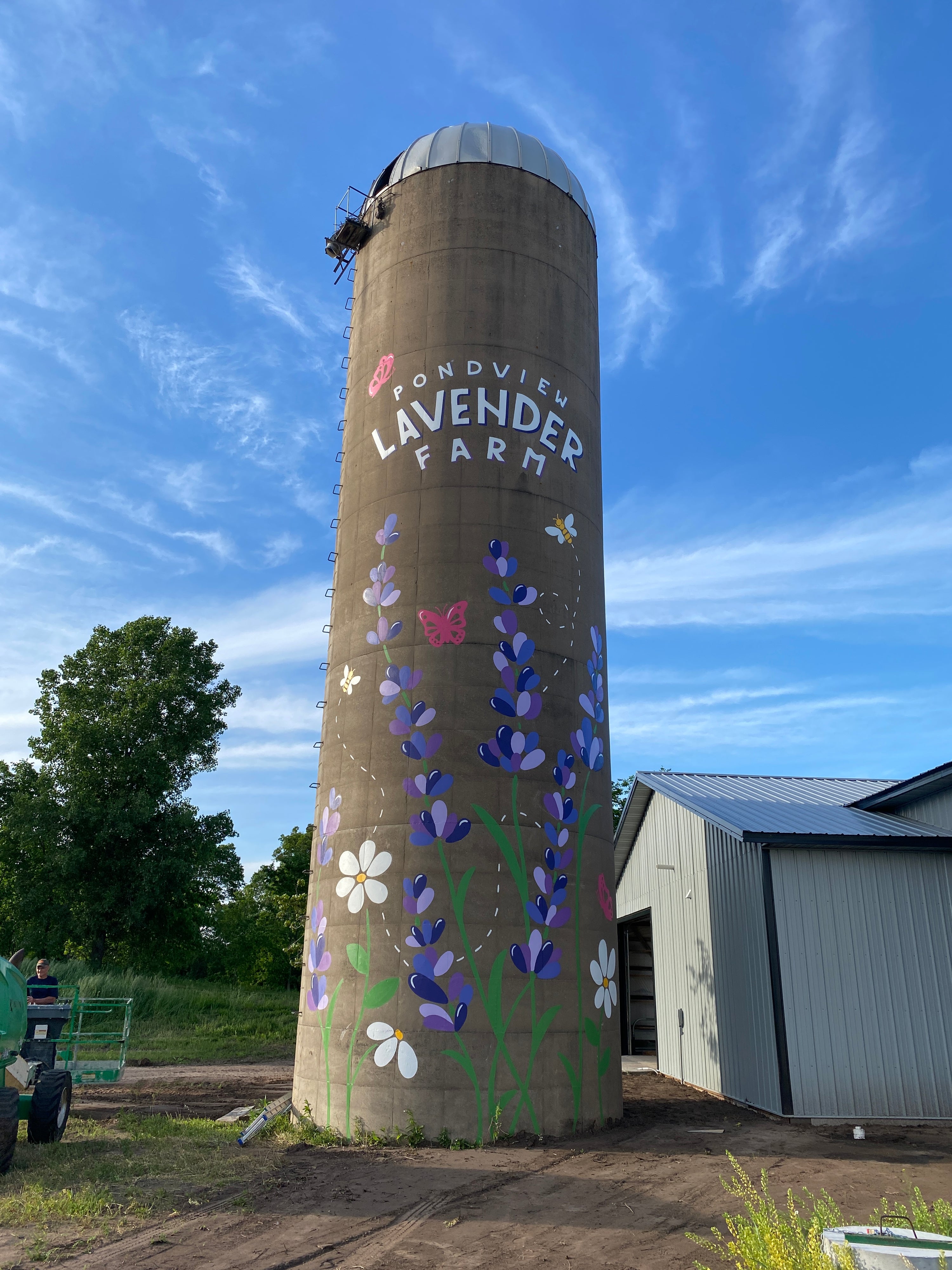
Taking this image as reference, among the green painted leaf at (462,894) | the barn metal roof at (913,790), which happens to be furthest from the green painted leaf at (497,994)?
the barn metal roof at (913,790)

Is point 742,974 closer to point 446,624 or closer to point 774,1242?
point 446,624

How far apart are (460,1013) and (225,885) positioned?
28.2 metres

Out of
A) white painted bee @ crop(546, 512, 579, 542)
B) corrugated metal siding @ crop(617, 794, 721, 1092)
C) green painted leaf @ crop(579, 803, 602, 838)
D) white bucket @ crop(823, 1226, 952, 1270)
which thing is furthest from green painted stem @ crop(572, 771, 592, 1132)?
white bucket @ crop(823, 1226, 952, 1270)

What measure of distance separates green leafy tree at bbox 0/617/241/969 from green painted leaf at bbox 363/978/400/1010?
79.0 ft

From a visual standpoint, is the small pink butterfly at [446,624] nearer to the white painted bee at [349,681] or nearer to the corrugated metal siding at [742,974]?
the white painted bee at [349,681]

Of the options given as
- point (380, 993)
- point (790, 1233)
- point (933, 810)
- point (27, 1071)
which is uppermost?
point (933, 810)

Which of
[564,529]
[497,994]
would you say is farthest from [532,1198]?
[564,529]

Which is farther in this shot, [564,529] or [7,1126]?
[564,529]

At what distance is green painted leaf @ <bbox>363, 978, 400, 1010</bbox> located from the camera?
12.3 metres

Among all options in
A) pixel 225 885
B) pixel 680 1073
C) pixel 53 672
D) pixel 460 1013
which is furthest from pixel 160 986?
pixel 460 1013

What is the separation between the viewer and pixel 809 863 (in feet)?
49.6

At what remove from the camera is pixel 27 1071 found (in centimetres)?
1219

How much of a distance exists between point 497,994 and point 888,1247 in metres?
7.47

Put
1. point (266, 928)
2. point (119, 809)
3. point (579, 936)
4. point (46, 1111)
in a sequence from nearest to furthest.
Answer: point (46, 1111) < point (579, 936) < point (119, 809) < point (266, 928)
